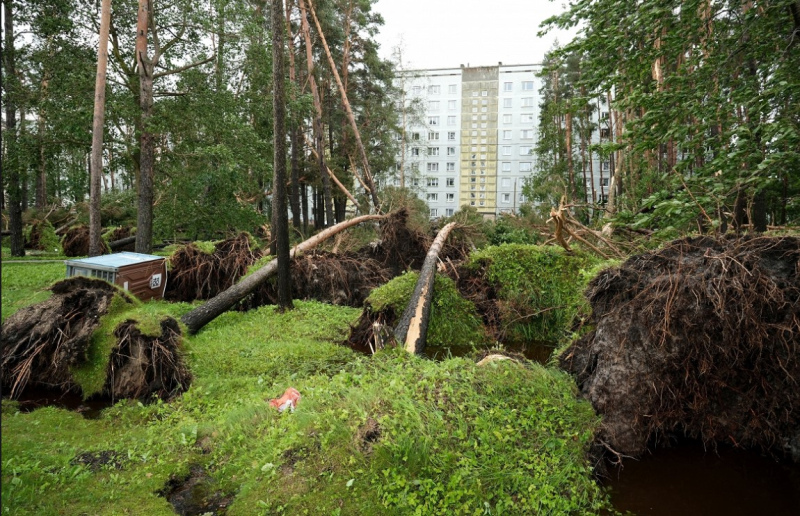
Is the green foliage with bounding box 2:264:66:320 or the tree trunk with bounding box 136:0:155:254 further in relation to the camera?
the tree trunk with bounding box 136:0:155:254

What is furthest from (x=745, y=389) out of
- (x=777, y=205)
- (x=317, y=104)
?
(x=317, y=104)

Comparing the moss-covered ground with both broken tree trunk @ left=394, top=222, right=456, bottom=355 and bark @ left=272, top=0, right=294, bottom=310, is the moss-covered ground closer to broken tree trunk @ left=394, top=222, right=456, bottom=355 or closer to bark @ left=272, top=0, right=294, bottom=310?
broken tree trunk @ left=394, top=222, right=456, bottom=355

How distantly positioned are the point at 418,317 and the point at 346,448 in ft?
16.0

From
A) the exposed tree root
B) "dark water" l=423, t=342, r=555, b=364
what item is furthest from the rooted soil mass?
the exposed tree root

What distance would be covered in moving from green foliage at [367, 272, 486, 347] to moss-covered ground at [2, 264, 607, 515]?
3.50 metres

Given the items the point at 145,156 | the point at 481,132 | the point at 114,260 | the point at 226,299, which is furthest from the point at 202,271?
the point at 481,132

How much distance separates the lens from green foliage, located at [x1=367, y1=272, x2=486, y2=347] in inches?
392

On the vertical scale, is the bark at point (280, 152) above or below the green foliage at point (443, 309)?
above

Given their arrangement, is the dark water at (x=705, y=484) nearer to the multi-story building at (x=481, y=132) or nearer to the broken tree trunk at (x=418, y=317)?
the broken tree trunk at (x=418, y=317)

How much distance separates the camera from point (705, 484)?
15.9 feet

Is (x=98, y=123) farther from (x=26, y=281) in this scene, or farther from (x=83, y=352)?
(x=83, y=352)

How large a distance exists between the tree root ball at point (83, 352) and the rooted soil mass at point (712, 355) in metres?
5.43

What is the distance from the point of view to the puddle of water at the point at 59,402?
6.26 metres

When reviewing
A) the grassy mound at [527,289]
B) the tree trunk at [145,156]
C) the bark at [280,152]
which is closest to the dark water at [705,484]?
the grassy mound at [527,289]
